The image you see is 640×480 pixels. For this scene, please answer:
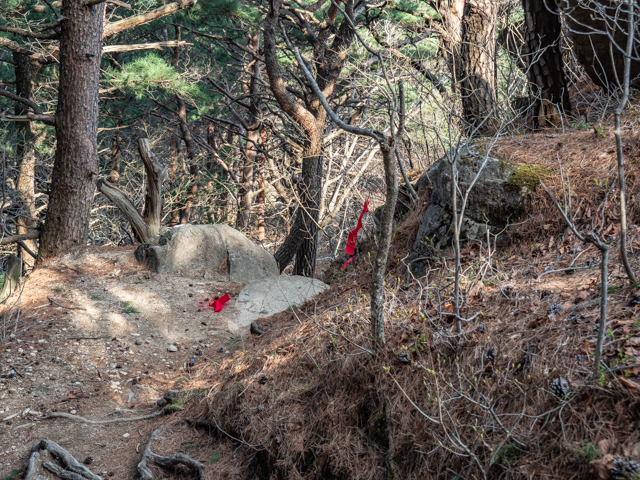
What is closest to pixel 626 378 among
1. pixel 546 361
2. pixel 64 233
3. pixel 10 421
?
pixel 546 361

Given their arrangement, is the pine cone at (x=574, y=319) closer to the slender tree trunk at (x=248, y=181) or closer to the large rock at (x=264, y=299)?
the large rock at (x=264, y=299)

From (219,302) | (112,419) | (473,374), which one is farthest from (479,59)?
(112,419)

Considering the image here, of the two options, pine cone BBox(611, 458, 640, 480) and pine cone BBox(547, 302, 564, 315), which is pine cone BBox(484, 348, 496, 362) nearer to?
pine cone BBox(547, 302, 564, 315)

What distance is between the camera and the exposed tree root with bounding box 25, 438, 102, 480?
11.5ft

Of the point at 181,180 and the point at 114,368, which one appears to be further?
the point at 181,180

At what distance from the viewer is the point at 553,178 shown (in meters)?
4.26

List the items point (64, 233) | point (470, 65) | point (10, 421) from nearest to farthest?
point (10, 421)
point (470, 65)
point (64, 233)

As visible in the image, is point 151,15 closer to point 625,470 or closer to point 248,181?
point 248,181

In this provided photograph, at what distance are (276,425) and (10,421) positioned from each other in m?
2.45

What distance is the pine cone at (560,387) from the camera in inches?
92.3

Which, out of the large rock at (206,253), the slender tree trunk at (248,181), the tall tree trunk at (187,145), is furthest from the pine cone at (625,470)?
the tall tree trunk at (187,145)

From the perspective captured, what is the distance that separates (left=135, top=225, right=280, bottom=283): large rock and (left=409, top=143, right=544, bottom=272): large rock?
162 inches

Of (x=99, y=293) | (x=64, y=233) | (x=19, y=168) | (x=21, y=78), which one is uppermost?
(x=21, y=78)

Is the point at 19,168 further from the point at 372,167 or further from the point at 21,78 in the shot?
the point at 372,167
